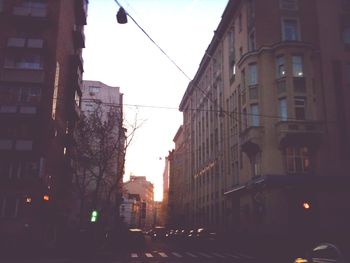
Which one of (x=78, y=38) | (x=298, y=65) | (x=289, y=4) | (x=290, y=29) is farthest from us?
(x=78, y=38)

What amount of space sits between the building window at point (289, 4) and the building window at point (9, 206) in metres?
27.1

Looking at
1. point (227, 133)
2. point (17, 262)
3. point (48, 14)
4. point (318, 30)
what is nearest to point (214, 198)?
point (227, 133)

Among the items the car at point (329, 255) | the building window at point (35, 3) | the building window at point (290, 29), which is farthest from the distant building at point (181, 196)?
the car at point (329, 255)

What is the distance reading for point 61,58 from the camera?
37.4 m

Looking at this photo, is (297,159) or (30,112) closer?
(30,112)

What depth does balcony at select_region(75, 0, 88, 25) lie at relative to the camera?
145ft

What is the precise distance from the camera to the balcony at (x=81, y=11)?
4428 cm

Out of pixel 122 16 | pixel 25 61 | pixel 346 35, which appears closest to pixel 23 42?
pixel 25 61

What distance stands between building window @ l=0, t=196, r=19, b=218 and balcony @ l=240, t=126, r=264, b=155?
61.7ft

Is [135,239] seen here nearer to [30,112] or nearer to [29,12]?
[30,112]

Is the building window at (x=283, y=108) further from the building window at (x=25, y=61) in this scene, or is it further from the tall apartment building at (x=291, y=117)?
the building window at (x=25, y=61)

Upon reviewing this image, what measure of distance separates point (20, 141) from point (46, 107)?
3.30 metres

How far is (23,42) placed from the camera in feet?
111

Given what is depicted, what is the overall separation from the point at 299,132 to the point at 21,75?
2236 cm
